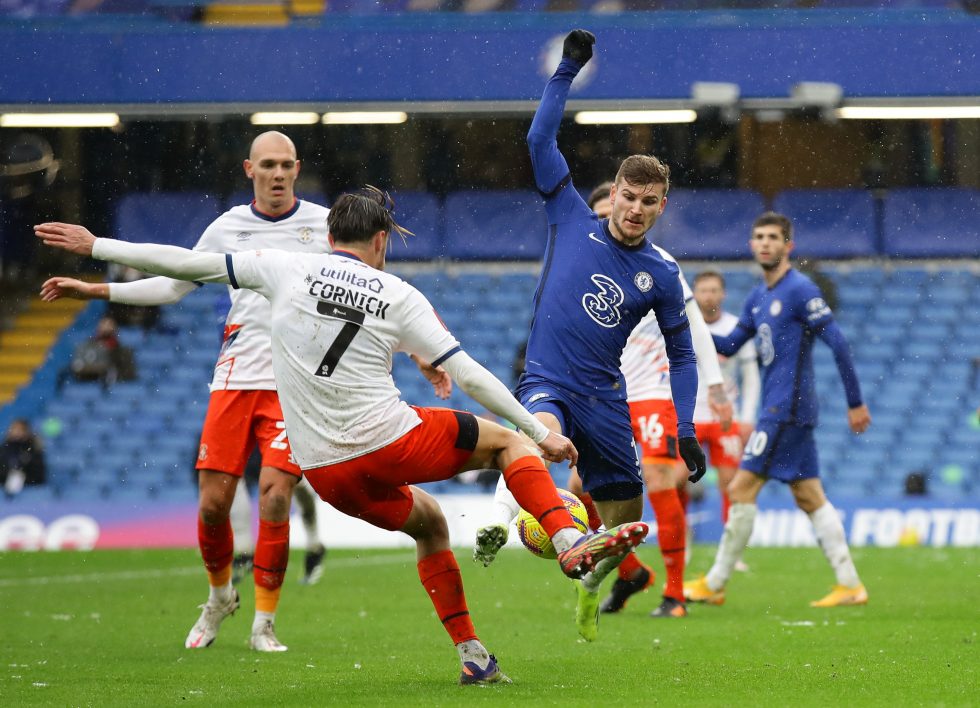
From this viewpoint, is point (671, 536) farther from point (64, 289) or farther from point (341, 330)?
point (64, 289)

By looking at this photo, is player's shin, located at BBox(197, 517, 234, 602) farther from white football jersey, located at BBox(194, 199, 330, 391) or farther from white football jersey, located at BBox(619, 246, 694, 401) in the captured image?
white football jersey, located at BBox(619, 246, 694, 401)

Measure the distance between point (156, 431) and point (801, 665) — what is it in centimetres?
1521

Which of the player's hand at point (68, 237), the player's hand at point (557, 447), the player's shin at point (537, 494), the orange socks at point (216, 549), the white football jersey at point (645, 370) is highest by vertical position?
the player's hand at point (68, 237)

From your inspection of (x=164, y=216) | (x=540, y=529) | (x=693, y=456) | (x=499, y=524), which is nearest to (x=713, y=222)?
(x=164, y=216)

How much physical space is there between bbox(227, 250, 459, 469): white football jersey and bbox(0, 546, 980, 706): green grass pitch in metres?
1.07

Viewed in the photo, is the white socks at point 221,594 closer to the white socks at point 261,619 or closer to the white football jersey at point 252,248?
the white socks at point 261,619

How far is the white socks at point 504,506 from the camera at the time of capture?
616 centimetres

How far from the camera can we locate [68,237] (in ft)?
19.8

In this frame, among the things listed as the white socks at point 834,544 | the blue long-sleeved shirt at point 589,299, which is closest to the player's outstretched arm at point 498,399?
the blue long-sleeved shirt at point 589,299

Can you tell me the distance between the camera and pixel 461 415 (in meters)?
6.06

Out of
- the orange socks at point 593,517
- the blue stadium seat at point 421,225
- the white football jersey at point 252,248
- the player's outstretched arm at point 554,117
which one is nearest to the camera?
the player's outstretched arm at point 554,117

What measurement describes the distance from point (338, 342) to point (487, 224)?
684 inches

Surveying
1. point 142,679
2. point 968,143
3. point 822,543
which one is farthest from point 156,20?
point 142,679

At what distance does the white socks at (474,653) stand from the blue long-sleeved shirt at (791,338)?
4.04m
